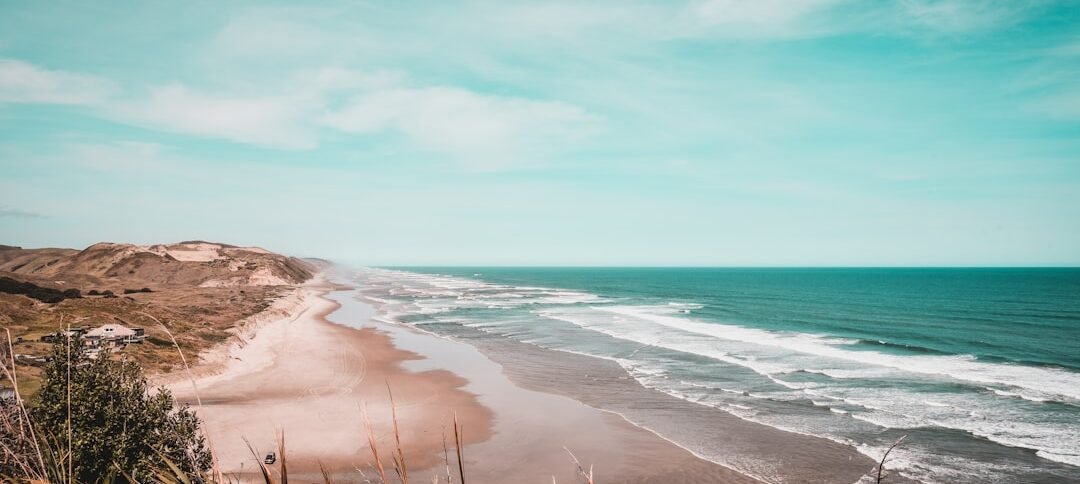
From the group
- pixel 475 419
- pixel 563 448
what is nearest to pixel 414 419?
pixel 475 419

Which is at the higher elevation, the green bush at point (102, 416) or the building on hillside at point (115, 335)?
the green bush at point (102, 416)

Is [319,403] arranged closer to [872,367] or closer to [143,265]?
[872,367]

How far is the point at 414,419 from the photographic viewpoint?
26047 millimetres

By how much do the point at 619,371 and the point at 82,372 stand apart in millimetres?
27634

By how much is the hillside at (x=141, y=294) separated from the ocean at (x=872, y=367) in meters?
21.1

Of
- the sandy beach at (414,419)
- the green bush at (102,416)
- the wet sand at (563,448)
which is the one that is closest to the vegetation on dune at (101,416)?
the green bush at (102,416)

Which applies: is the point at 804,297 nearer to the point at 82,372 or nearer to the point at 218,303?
the point at 218,303

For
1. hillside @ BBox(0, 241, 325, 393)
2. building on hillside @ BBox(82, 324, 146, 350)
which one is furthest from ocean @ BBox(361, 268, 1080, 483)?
building on hillside @ BBox(82, 324, 146, 350)

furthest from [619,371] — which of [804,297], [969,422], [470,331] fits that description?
[804,297]

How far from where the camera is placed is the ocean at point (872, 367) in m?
21.8

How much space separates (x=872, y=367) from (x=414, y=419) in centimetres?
2895

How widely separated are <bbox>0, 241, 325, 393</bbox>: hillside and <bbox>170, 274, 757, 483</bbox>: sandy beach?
12.9 ft

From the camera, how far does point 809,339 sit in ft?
163

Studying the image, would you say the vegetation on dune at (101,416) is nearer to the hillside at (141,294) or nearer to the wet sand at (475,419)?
the hillside at (141,294)
